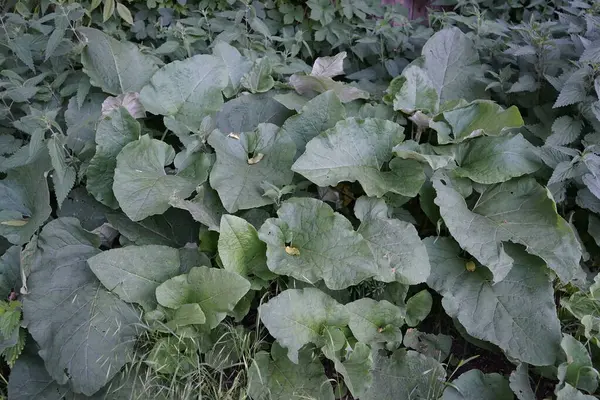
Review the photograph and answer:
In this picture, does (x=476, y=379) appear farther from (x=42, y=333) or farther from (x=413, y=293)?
(x=42, y=333)

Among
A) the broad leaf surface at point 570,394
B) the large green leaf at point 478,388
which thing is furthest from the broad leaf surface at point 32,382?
the broad leaf surface at point 570,394

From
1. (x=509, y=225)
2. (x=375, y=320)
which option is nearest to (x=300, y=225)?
(x=375, y=320)

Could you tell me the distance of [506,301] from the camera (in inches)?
88.0

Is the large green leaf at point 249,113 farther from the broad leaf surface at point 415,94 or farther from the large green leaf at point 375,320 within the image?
the large green leaf at point 375,320

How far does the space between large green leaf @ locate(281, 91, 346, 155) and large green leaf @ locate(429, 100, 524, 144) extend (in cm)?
43

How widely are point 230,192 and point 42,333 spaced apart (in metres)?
0.89

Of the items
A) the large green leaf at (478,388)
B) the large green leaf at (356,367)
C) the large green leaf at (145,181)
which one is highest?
the large green leaf at (145,181)

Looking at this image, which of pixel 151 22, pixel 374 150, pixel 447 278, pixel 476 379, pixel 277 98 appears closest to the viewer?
pixel 476 379

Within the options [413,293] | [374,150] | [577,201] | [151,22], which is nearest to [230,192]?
[374,150]

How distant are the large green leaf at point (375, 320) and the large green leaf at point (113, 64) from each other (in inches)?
59.7

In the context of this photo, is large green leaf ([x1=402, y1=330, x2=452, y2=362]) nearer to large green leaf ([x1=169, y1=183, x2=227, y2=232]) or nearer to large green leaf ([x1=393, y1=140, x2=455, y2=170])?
large green leaf ([x1=393, y1=140, x2=455, y2=170])

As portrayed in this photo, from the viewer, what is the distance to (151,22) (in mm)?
3529

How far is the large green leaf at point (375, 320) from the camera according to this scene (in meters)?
2.17

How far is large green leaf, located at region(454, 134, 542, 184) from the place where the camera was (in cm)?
238
